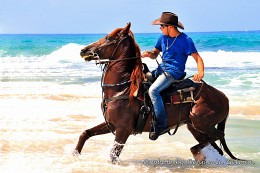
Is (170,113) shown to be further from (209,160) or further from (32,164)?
(32,164)

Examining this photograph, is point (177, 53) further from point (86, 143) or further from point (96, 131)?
point (86, 143)

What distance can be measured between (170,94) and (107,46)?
3.65 feet

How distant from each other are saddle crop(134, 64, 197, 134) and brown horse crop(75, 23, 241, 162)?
6 centimetres

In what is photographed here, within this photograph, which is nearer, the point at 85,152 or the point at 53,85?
the point at 85,152

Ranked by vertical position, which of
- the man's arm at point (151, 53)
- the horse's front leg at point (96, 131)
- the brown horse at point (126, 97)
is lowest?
the horse's front leg at point (96, 131)

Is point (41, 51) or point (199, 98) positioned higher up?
point (199, 98)

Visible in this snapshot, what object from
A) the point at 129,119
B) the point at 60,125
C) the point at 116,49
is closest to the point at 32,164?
the point at 129,119

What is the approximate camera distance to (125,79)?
6.61 meters

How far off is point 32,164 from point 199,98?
102 inches

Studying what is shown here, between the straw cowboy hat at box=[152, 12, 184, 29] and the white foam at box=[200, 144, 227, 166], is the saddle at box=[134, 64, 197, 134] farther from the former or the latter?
the white foam at box=[200, 144, 227, 166]

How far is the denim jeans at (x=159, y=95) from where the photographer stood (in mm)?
6410

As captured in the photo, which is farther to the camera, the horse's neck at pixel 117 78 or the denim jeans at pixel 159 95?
the horse's neck at pixel 117 78

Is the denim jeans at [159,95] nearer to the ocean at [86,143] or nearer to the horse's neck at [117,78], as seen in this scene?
the horse's neck at [117,78]

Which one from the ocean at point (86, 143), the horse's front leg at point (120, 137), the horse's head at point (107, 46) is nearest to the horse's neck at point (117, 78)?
the horse's head at point (107, 46)
